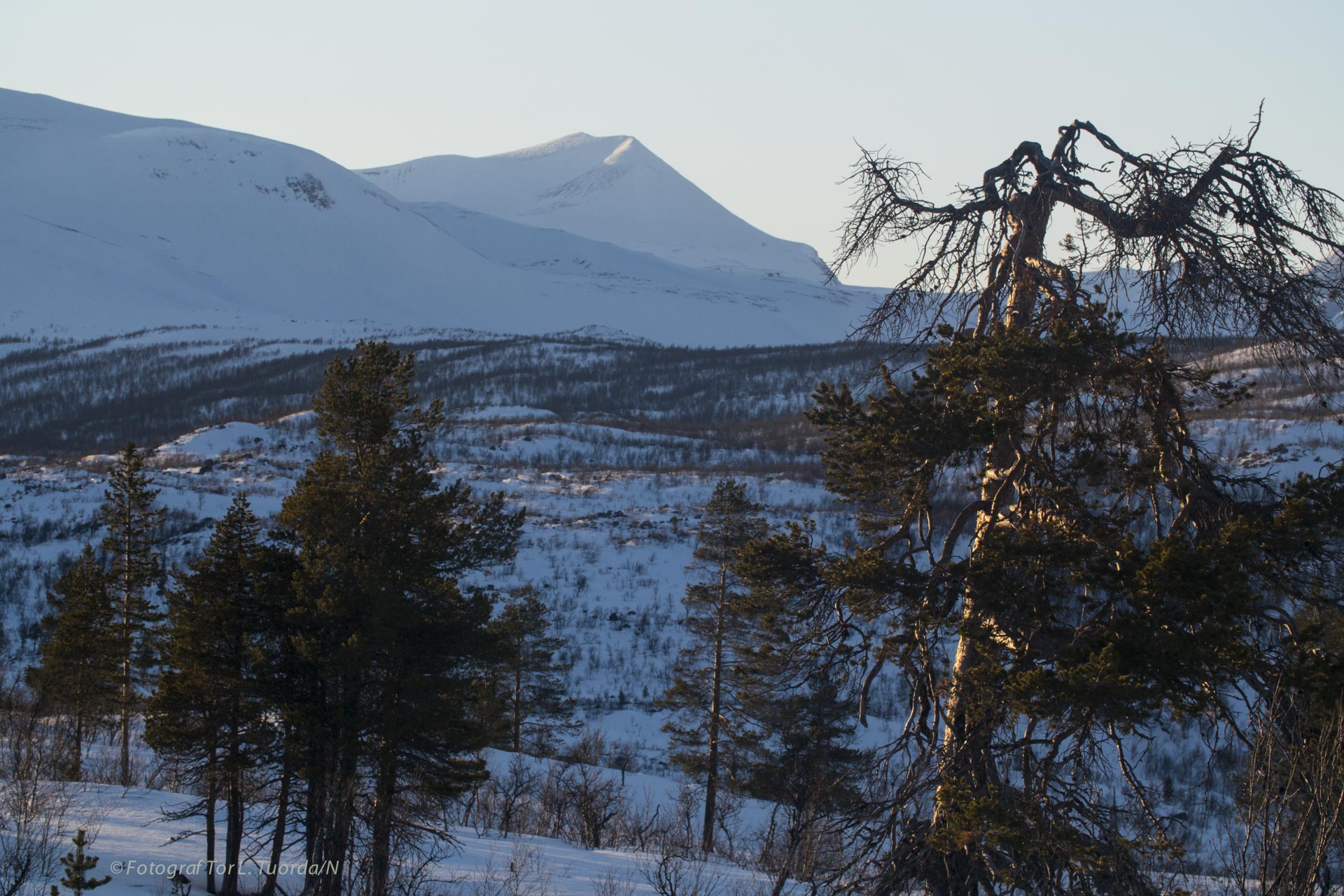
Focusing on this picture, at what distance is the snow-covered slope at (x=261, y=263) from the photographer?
419ft

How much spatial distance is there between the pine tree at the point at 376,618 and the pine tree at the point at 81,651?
1097cm

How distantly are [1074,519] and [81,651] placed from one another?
20414 millimetres

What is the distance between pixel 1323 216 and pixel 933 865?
171 inches

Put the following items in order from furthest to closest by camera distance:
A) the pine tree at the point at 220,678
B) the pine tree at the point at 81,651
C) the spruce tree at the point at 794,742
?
1. the pine tree at the point at 81,651
2. the spruce tree at the point at 794,742
3. the pine tree at the point at 220,678

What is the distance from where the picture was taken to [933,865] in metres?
6.09

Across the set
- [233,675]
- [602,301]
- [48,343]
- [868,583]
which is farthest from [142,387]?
[868,583]

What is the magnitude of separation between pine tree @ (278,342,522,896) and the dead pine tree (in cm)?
582

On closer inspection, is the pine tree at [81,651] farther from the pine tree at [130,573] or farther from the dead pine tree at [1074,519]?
the dead pine tree at [1074,519]

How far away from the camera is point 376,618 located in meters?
10.6

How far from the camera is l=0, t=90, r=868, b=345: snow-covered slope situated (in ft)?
→ 419

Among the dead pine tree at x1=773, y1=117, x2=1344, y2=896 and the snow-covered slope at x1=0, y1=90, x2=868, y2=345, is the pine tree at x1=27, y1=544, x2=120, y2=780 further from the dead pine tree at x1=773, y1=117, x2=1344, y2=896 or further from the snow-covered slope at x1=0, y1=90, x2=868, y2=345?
the snow-covered slope at x1=0, y1=90, x2=868, y2=345

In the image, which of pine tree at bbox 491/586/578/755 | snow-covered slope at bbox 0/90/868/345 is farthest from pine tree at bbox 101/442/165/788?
snow-covered slope at bbox 0/90/868/345

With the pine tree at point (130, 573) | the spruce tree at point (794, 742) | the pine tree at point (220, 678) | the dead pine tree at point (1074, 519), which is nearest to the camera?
the dead pine tree at point (1074, 519)

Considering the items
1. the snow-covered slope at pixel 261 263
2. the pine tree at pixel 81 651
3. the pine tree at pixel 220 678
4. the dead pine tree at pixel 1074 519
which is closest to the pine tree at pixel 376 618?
the pine tree at pixel 220 678
